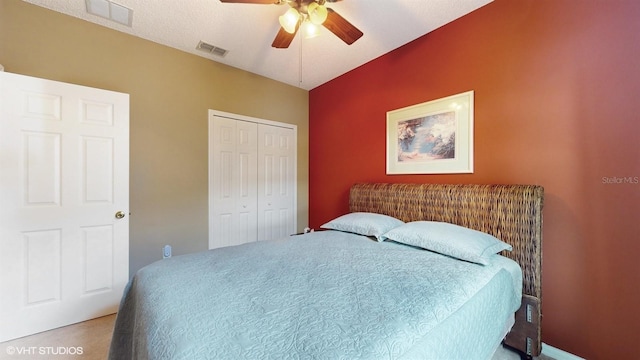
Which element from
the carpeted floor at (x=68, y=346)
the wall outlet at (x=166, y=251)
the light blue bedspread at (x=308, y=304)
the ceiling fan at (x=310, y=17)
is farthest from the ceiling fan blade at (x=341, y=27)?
the wall outlet at (x=166, y=251)

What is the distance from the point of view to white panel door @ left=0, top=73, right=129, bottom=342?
1.83m

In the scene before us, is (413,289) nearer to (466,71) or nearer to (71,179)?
(466,71)

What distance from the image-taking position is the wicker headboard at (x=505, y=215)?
163 centimetres

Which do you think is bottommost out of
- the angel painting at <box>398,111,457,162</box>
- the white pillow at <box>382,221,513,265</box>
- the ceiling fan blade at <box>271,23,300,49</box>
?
the white pillow at <box>382,221,513,265</box>

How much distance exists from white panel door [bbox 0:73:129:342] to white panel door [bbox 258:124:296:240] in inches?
58.9

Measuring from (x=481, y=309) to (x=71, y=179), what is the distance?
3.08 meters

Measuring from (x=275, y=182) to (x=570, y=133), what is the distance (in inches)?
119

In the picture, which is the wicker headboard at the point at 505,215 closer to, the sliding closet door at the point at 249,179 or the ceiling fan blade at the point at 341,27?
the ceiling fan blade at the point at 341,27

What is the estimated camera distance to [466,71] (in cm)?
211

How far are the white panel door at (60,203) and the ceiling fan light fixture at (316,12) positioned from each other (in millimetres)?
1886

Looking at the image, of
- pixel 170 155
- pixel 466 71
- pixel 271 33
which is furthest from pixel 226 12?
pixel 466 71

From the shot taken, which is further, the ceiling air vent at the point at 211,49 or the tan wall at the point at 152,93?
the ceiling air vent at the point at 211,49

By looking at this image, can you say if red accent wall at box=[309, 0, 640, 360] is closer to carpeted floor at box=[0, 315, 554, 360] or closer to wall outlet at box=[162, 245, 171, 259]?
carpeted floor at box=[0, 315, 554, 360]

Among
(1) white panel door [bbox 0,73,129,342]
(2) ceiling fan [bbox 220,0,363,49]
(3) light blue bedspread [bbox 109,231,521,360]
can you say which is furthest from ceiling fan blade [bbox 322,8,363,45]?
(1) white panel door [bbox 0,73,129,342]
